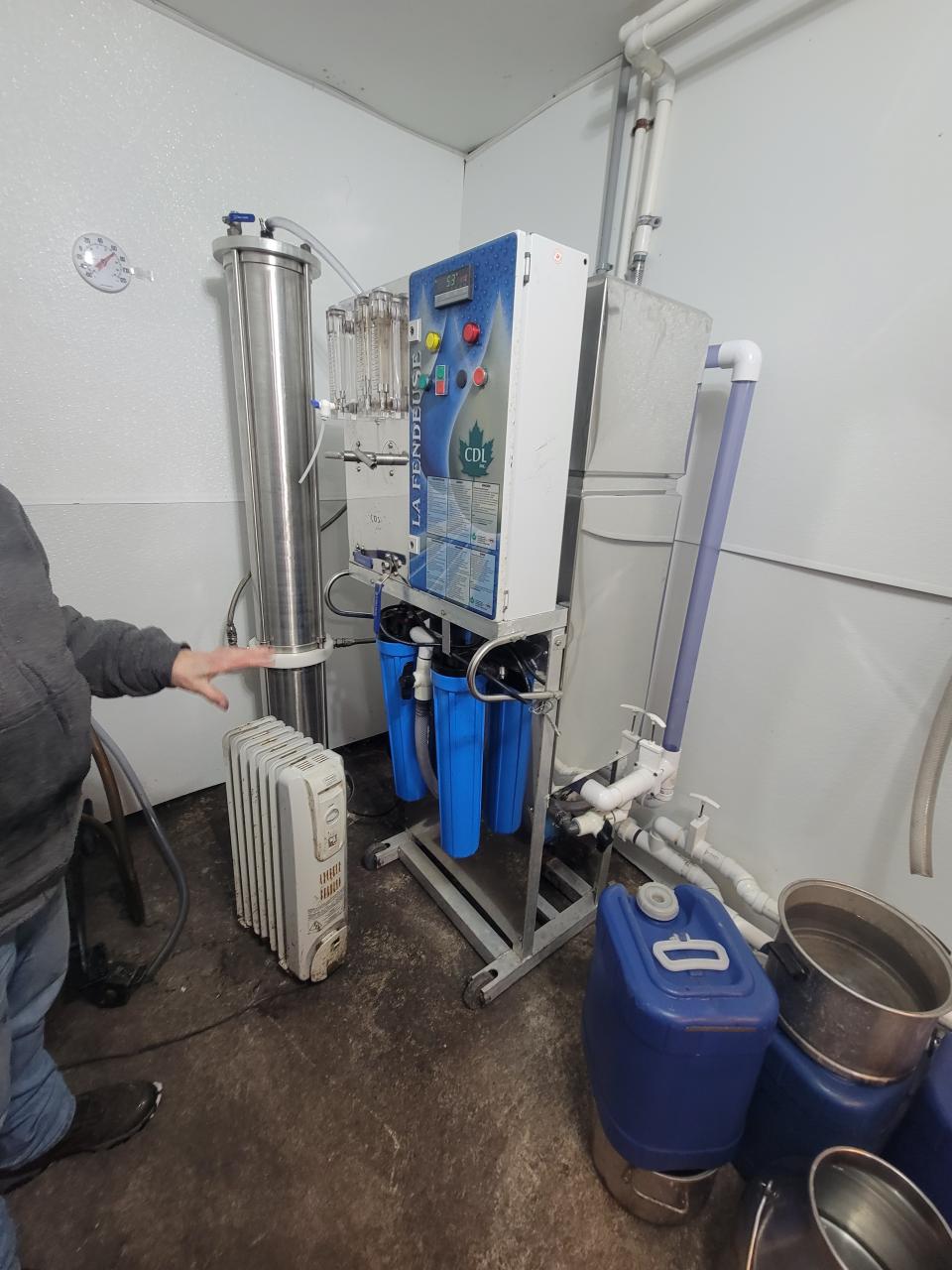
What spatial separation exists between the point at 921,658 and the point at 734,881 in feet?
2.43

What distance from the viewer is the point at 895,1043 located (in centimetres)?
84

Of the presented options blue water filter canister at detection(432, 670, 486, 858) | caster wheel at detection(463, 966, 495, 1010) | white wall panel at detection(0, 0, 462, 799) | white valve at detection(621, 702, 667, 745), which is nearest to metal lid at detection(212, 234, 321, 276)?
white wall panel at detection(0, 0, 462, 799)

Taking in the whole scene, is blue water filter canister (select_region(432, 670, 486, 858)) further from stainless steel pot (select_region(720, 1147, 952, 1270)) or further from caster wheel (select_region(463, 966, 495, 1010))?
stainless steel pot (select_region(720, 1147, 952, 1270))

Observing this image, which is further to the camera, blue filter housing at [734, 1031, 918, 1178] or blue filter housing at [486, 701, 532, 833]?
blue filter housing at [486, 701, 532, 833]

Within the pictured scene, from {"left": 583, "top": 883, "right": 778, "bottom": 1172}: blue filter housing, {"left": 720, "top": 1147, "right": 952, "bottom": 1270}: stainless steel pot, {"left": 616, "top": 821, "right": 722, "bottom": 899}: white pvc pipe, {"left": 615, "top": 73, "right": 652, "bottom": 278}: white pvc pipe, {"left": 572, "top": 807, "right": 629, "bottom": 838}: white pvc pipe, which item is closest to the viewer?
{"left": 720, "top": 1147, "right": 952, "bottom": 1270}: stainless steel pot

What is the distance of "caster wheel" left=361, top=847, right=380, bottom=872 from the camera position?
1.76m

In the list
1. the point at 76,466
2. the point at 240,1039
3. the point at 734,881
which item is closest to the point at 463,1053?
the point at 240,1039

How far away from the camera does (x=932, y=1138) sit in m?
0.86

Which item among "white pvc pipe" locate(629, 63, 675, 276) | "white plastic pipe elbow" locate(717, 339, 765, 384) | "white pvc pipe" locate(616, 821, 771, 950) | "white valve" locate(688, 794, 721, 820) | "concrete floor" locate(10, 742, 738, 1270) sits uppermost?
"white pvc pipe" locate(629, 63, 675, 276)

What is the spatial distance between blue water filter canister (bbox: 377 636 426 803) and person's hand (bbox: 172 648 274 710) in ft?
1.49

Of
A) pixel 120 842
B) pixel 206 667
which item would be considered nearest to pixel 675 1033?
pixel 206 667

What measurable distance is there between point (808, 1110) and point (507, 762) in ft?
2.82

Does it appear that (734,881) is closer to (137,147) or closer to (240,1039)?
(240,1039)

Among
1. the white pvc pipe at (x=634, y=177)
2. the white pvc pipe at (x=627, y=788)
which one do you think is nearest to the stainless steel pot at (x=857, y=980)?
the white pvc pipe at (x=627, y=788)
